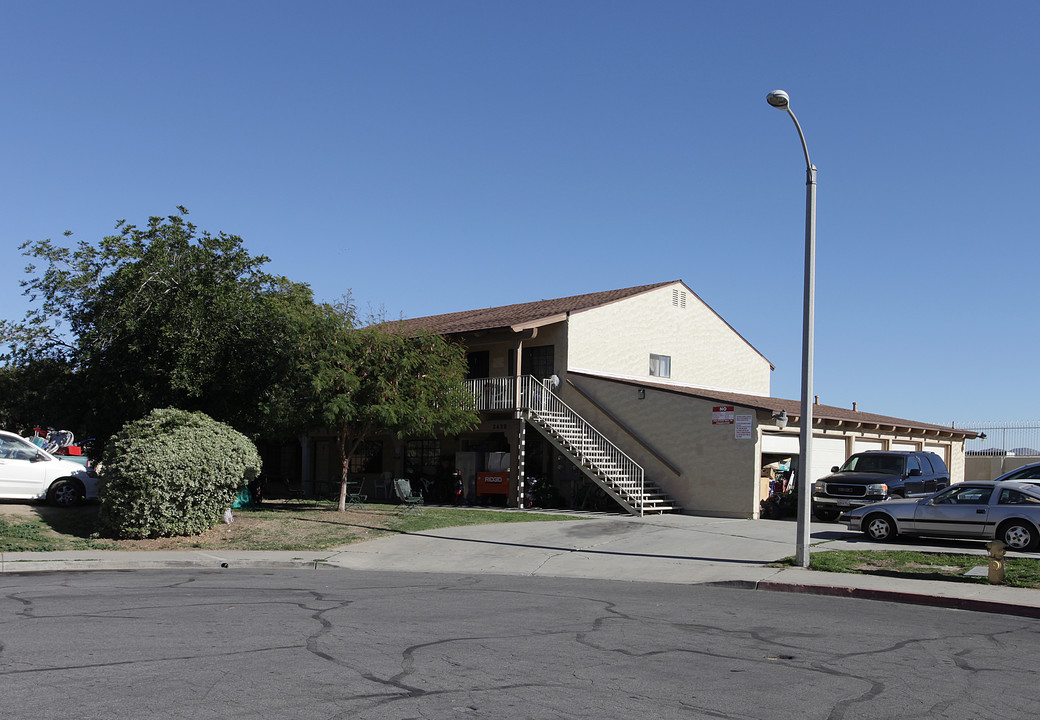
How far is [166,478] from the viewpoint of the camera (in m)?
16.1

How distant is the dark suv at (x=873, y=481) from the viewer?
2133cm

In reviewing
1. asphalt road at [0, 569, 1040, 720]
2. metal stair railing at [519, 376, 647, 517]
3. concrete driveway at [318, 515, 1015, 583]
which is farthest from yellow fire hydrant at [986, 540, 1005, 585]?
metal stair railing at [519, 376, 647, 517]

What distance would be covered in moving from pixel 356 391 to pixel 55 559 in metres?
8.28

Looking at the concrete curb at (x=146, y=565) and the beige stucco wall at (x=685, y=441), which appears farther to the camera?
the beige stucco wall at (x=685, y=441)

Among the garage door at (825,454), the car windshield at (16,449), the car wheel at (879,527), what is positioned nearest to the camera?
the car wheel at (879,527)

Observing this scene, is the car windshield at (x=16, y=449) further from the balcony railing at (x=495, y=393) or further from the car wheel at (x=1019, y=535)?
the car wheel at (x=1019, y=535)

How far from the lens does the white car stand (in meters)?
18.8

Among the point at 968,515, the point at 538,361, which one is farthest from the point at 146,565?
the point at 538,361

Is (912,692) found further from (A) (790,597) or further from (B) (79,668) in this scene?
(B) (79,668)

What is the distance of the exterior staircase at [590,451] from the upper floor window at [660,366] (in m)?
4.64

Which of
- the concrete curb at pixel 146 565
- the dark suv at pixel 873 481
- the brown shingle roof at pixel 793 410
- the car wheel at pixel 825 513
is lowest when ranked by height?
the concrete curb at pixel 146 565

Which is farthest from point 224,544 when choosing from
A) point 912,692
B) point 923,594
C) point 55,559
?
point 912,692

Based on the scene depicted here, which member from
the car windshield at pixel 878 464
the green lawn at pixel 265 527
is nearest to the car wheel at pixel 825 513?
the car windshield at pixel 878 464

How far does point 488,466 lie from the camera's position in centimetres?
2720
